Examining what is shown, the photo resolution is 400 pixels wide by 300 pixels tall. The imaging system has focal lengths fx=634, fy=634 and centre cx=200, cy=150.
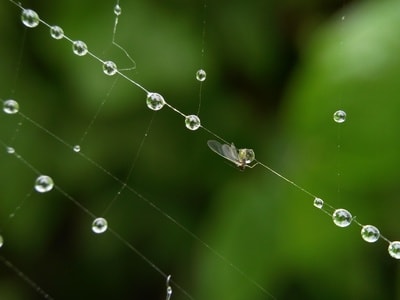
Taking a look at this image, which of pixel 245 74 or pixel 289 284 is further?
pixel 245 74

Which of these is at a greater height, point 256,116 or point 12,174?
point 256,116

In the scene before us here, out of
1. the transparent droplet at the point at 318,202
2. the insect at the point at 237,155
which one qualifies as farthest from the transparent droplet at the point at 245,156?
the transparent droplet at the point at 318,202

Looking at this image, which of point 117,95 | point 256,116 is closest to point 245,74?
point 256,116

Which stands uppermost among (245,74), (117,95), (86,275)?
(245,74)

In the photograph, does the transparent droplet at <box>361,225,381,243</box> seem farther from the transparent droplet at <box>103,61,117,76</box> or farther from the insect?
the transparent droplet at <box>103,61,117,76</box>

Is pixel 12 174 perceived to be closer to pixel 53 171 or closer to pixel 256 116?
pixel 53 171

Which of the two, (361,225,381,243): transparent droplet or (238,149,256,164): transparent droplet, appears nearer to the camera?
(361,225,381,243): transparent droplet

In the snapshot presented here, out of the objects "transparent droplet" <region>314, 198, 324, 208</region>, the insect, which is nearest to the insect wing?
the insect
